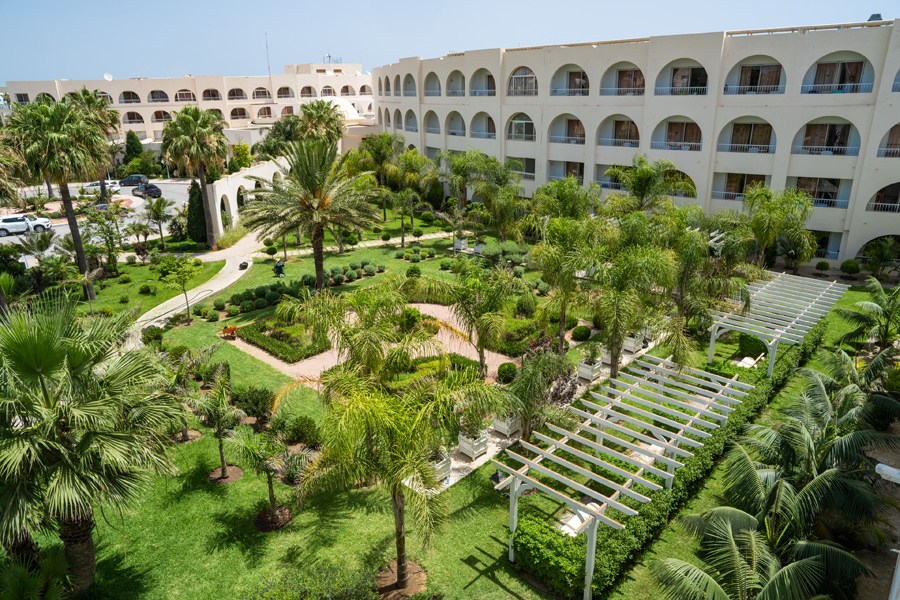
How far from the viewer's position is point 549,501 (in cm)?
1466


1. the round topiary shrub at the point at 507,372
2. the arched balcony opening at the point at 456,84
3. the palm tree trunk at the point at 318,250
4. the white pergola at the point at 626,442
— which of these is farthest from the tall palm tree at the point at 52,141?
the arched balcony opening at the point at 456,84

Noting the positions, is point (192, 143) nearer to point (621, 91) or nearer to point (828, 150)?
point (621, 91)

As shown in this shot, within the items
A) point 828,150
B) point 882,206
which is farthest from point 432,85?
point 882,206

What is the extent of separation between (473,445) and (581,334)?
32.2ft

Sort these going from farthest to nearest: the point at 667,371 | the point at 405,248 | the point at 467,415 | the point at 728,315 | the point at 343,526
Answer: the point at 405,248, the point at 728,315, the point at 667,371, the point at 343,526, the point at 467,415

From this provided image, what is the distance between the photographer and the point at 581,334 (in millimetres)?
24109

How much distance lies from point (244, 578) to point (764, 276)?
24.8 meters

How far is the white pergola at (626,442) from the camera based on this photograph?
1238 centimetres

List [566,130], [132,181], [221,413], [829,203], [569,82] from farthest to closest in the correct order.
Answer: [132,181] → [566,130] → [569,82] → [829,203] → [221,413]

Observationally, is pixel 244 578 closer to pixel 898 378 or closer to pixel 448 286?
pixel 448 286

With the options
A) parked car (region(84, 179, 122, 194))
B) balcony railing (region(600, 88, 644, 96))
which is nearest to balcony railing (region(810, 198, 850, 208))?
balcony railing (region(600, 88, 644, 96))

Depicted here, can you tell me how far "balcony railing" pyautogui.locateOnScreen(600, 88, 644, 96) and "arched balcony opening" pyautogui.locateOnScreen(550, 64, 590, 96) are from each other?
1.64m

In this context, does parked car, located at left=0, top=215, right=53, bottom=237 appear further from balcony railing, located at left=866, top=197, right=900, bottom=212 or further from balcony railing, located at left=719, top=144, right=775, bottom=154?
balcony railing, located at left=866, top=197, right=900, bottom=212

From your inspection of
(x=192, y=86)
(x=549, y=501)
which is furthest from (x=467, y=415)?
(x=192, y=86)
